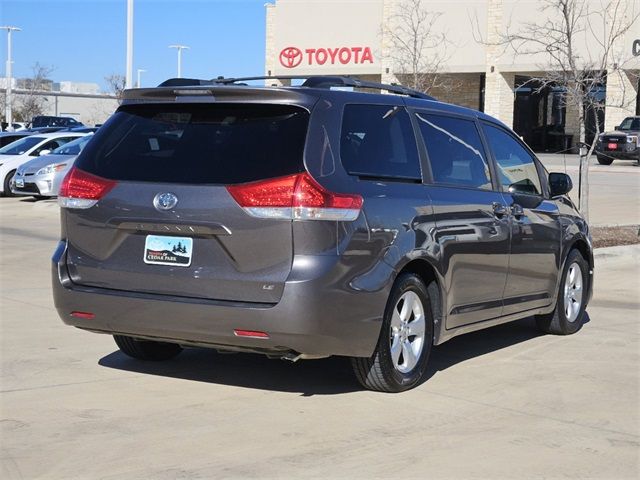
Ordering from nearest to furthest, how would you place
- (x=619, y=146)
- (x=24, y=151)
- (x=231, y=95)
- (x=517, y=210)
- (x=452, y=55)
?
(x=231, y=95) < (x=517, y=210) < (x=24, y=151) < (x=619, y=146) < (x=452, y=55)

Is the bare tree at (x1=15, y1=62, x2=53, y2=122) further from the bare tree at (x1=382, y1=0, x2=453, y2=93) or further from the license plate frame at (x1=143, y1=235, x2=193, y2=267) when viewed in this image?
the license plate frame at (x1=143, y1=235, x2=193, y2=267)

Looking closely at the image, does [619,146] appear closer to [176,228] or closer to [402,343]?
[402,343]

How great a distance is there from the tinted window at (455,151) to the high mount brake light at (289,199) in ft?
4.22

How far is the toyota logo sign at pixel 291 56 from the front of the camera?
2341 inches

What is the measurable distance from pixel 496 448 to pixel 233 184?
2068 mm

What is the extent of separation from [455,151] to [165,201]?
2317 millimetres

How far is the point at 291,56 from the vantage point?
196 feet

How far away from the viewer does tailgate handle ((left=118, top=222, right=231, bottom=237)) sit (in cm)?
597

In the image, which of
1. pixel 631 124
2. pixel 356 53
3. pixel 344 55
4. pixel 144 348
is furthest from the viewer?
pixel 344 55

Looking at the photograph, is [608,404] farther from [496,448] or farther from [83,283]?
[83,283]

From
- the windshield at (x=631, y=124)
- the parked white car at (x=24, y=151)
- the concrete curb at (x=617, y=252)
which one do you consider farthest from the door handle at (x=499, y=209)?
the windshield at (x=631, y=124)

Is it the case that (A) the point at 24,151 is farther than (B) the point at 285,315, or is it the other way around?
(A) the point at 24,151

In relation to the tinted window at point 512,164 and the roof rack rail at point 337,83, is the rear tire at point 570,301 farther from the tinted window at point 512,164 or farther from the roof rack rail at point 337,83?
the roof rack rail at point 337,83

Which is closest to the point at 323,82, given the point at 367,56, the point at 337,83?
the point at 337,83
